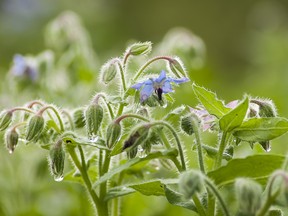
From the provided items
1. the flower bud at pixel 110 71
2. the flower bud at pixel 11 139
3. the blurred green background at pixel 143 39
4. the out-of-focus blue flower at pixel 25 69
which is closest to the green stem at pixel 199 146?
the flower bud at pixel 110 71

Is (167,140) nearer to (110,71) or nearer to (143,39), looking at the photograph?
(110,71)

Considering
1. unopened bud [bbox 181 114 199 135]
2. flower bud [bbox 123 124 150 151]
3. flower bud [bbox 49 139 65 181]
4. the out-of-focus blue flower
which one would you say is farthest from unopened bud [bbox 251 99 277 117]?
the out-of-focus blue flower

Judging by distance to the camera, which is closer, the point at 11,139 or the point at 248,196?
the point at 248,196

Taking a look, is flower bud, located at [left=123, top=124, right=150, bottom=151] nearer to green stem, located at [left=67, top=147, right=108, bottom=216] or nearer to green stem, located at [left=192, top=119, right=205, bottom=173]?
green stem, located at [left=192, top=119, right=205, bottom=173]

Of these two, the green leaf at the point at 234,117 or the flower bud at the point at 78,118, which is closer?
the green leaf at the point at 234,117

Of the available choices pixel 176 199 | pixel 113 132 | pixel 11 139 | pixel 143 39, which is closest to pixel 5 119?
pixel 11 139

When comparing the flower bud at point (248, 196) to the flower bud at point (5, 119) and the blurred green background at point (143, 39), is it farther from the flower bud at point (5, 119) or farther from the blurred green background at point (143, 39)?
the blurred green background at point (143, 39)

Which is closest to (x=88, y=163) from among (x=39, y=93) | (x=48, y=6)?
(x=39, y=93)
